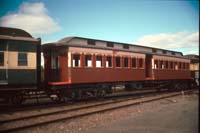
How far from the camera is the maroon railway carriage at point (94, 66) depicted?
47.3ft

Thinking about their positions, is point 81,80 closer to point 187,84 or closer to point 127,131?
point 127,131

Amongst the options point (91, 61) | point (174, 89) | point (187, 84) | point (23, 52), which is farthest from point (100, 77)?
point (187, 84)

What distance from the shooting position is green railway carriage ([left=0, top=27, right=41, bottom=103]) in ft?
38.6

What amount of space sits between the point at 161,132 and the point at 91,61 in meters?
8.03

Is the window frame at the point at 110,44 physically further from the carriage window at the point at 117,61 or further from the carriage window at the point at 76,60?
the carriage window at the point at 76,60

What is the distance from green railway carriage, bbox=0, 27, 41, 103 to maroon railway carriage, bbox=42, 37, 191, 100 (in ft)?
4.99

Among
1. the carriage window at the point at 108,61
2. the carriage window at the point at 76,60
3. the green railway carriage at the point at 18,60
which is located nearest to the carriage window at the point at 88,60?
the carriage window at the point at 76,60

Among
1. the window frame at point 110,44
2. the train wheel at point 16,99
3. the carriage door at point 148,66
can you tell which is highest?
the window frame at point 110,44

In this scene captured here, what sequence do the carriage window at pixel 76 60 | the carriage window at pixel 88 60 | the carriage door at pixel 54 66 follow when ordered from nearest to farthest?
the carriage window at pixel 76 60 < the carriage door at pixel 54 66 < the carriage window at pixel 88 60

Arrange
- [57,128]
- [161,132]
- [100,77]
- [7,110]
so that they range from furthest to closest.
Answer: [100,77] → [7,110] → [57,128] → [161,132]

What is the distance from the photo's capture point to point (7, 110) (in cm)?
1179

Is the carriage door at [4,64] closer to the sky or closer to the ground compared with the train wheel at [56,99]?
closer to the sky

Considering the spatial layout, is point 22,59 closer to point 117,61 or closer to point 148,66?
point 117,61

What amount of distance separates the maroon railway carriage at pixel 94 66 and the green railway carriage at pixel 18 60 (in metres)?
1.52
